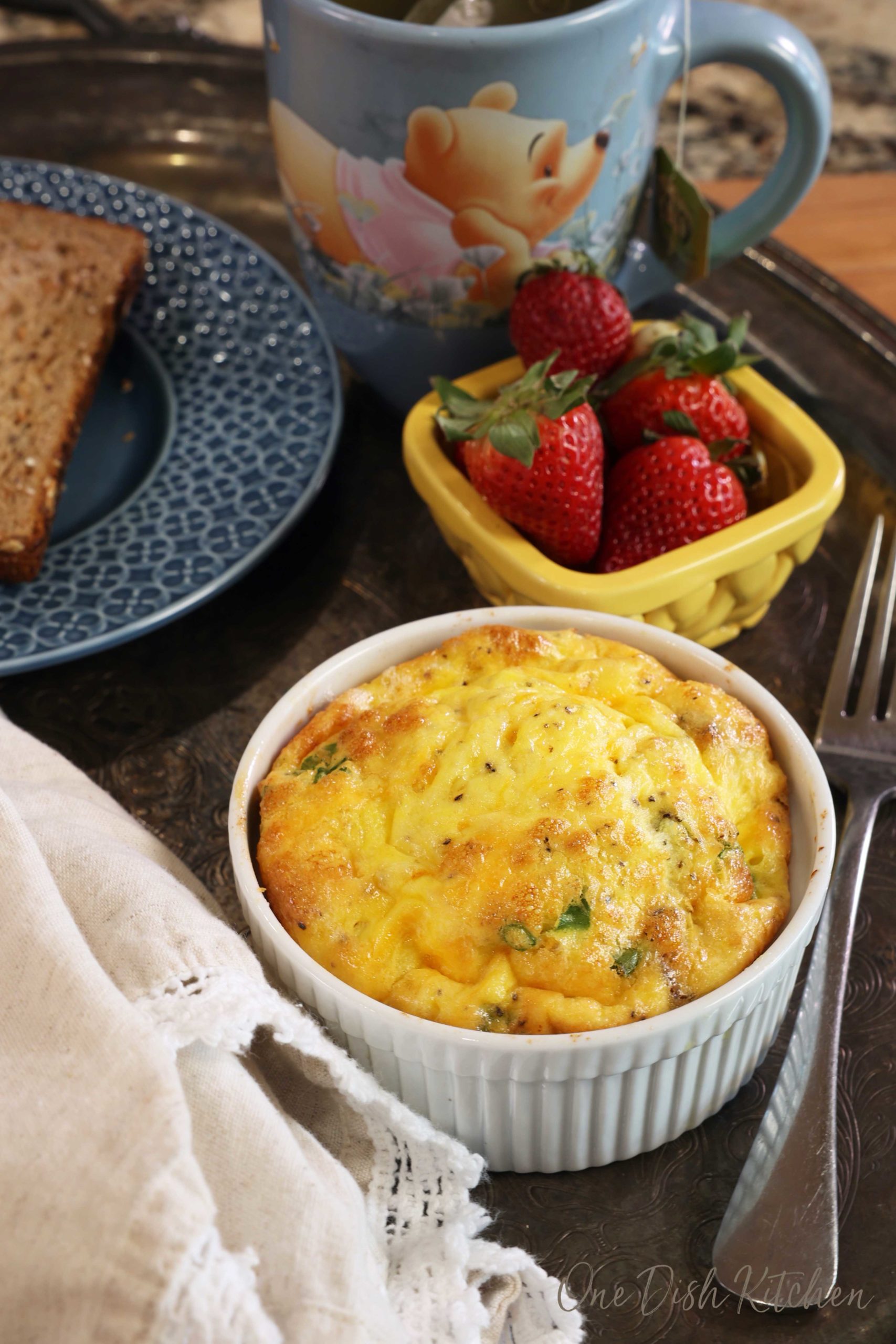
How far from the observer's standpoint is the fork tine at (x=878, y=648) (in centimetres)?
123

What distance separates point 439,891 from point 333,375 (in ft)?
2.66

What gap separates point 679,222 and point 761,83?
153cm

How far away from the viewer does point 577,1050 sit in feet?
2.77

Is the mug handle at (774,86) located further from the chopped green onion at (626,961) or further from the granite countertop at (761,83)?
the granite countertop at (761,83)

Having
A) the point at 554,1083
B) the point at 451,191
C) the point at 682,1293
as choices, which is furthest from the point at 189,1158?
the point at 451,191

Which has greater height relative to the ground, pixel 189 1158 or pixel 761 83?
pixel 761 83

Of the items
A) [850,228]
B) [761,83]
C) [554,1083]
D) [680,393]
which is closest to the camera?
[554,1083]

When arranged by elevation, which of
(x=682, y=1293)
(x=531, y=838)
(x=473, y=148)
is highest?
(x=473, y=148)

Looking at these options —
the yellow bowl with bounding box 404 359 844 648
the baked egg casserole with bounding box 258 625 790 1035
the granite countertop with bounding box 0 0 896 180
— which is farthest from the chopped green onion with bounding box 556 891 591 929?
the granite countertop with bounding box 0 0 896 180

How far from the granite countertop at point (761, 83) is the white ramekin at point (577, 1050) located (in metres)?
1.87

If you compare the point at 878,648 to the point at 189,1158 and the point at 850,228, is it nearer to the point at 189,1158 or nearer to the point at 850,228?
the point at 189,1158

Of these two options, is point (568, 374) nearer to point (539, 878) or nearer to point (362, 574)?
point (362, 574)

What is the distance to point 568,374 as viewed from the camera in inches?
45.6

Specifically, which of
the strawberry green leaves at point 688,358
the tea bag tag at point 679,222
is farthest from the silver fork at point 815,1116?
the tea bag tag at point 679,222
